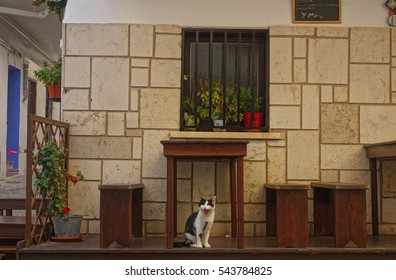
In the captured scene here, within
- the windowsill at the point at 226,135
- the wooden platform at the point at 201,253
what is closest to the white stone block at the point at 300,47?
the windowsill at the point at 226,135

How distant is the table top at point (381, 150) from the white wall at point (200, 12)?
1149mm

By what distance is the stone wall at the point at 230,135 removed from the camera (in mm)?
5473

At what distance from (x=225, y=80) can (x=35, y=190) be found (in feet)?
6.41

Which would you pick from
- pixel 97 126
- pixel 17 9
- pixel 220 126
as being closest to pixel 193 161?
pixel 220 126

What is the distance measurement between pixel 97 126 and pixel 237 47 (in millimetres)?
1463

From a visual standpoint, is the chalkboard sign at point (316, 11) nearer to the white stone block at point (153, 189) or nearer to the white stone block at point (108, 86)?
the white stone block at point (108, 86)

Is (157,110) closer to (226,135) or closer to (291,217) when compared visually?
(226,135)

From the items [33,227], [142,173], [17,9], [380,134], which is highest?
[17,9]

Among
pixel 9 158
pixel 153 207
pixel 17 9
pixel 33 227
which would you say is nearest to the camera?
pixel 33 227

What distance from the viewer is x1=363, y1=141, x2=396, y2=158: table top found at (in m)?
4.81

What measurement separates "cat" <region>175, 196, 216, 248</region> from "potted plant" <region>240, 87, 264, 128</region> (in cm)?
115

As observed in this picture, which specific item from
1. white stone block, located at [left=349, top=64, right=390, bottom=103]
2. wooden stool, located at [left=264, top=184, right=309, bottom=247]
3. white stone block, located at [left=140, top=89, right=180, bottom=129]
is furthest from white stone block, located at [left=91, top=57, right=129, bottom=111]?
white stone block, located at [left=349, top=64, right=390, bottom=103]

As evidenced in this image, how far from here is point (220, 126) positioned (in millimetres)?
5555

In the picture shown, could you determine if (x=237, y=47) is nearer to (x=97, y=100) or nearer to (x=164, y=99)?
(x=164, y=99)
